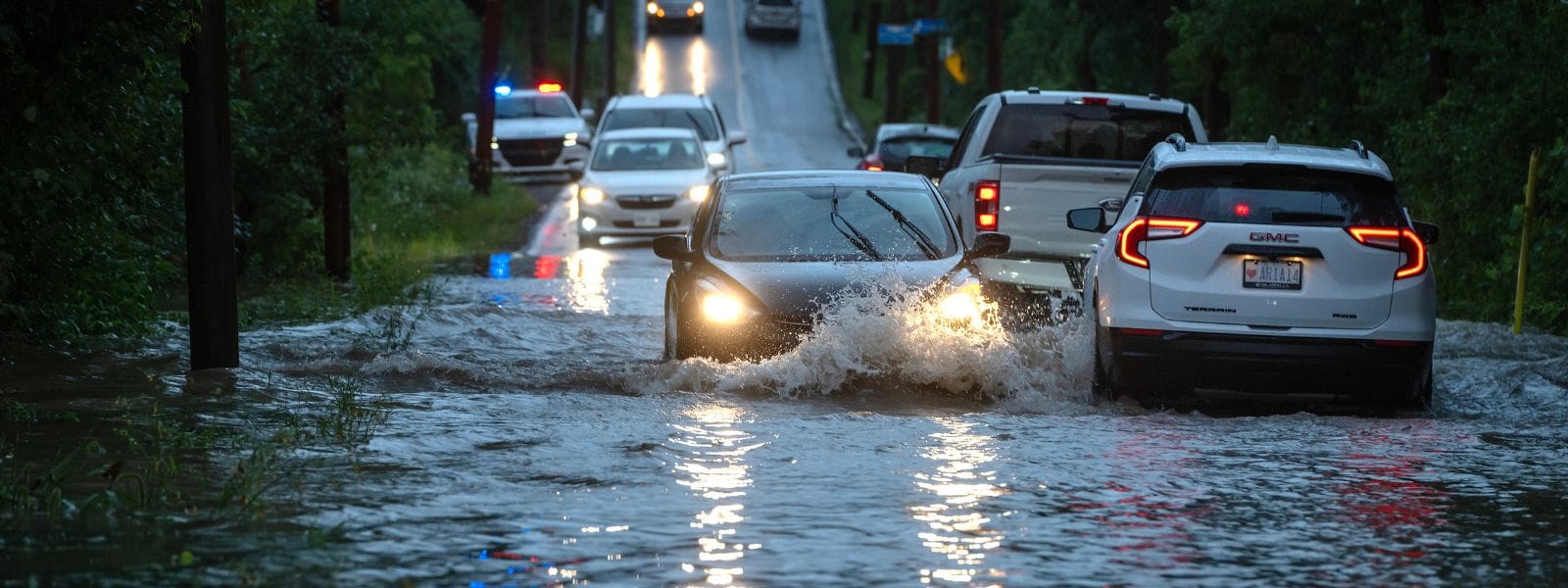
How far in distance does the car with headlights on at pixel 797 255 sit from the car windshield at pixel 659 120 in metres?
21.9

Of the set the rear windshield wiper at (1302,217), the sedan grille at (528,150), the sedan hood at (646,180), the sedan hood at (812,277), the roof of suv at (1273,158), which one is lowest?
the sedan grille at (528,150)

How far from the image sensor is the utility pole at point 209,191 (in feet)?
41.1

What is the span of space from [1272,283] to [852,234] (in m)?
3.24

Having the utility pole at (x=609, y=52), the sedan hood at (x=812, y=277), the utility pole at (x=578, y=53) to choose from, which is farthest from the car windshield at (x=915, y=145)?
the utility pole at (x=609, y=52)

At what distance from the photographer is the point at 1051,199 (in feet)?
54.1

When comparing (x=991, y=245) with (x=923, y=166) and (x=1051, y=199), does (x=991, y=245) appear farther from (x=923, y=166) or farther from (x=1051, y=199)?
(x=923, y=166)

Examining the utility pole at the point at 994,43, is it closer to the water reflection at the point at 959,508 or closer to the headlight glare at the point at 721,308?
the headlight glare at the point at 721,308

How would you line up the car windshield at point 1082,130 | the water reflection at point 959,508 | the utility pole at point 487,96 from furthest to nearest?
the utility pole at point 487,96 → the car windshield at point 1082,130 → the water reflection at point 959,508

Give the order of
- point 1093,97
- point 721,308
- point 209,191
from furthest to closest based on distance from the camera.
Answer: point 1093,97 < point 721,308 < point 209,191

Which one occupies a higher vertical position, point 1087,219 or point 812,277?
point 1087,219


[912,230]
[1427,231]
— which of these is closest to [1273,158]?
[1427,231]

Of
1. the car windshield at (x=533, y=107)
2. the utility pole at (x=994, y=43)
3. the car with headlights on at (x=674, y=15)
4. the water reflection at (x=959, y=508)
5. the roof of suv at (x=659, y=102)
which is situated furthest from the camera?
the car with headlights on at (x=674, y=15)

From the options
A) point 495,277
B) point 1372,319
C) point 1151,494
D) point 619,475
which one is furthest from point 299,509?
point 495,277

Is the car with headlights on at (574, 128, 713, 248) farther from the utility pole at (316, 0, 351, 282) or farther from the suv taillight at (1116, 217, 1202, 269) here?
the suv taillight at (1116, 217, 1202, 269)
